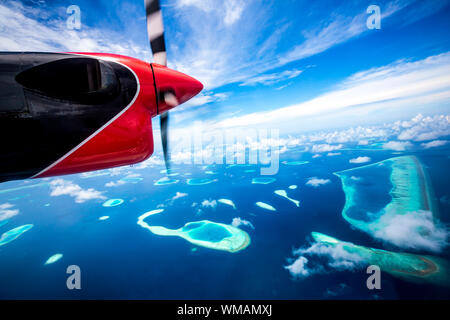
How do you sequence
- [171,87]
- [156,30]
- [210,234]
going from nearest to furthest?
[171,87], [156,30], [210,234]

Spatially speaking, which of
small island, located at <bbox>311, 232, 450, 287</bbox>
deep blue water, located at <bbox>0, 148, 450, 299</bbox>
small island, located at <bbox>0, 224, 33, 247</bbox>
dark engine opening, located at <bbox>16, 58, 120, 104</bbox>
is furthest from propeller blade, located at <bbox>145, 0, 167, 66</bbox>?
small island, located at <bbox>0, 224, 33, 247</bbox>

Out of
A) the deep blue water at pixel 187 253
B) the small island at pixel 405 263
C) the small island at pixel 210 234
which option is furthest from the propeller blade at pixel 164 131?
the small island at pixel 405 263

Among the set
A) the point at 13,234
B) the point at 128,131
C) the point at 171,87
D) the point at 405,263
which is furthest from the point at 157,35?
the point at 13,234

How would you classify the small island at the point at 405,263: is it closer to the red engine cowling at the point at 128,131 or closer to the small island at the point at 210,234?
the small island at the point at 210,234

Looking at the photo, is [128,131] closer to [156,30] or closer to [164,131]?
[164,131]

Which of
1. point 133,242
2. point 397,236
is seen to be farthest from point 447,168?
point 133,242

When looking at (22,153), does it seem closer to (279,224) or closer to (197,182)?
(279,224)
